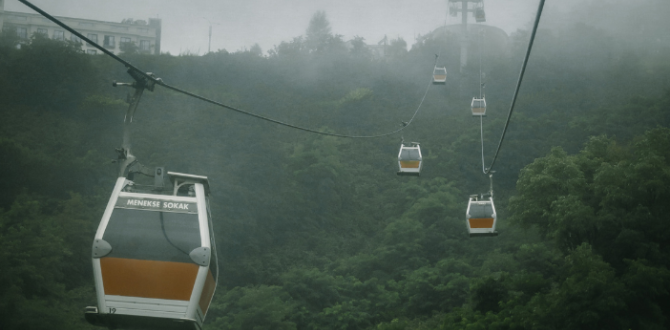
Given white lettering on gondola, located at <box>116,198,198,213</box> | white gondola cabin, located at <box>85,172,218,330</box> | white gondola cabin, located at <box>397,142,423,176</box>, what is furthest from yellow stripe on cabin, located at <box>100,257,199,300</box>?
white gondola cabin, located at <box>397,142,423,176</box>

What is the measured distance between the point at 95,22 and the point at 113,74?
62.4ft

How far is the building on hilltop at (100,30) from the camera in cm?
6550

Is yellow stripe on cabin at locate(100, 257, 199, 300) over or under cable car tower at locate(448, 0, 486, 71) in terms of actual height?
under

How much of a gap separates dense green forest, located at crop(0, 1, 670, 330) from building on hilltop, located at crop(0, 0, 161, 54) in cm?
1137

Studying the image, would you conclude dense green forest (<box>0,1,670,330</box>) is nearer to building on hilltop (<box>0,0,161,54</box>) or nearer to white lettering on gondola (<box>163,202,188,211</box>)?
building on hilltop (<box>0,0,161,54</box>)

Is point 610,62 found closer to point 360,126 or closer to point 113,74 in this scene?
point 360,126

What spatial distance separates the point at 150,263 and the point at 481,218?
1165 cm

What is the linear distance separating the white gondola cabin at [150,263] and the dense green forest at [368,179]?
13.4 metres

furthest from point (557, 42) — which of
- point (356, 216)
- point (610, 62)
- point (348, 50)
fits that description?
point (356, 216)

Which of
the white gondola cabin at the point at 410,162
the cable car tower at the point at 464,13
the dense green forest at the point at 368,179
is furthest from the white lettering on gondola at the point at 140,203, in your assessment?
the cable car tower at the point at 464,13

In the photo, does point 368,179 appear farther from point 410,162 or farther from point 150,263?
point 150,263

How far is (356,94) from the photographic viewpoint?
191 feet

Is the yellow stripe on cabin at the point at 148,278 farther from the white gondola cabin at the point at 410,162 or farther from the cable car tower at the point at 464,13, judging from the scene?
the cable car tower at the point at 464,13

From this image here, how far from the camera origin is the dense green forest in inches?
898
